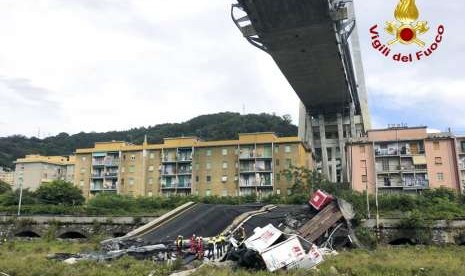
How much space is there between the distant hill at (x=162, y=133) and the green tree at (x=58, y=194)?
3346 centimetres

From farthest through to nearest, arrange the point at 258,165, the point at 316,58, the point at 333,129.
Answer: the point at 333,129, the point at 258,165, the point at 316,58

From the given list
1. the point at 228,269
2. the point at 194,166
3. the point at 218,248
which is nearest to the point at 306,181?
the point at 194,166

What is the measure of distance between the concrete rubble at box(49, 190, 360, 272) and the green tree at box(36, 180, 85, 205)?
32222 mm

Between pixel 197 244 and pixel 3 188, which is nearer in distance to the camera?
pixel 197 244

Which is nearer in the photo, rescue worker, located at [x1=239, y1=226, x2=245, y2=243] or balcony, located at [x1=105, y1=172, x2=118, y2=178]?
rescue worker, located at [x1=239, y1=226, x2=245, y2=243]

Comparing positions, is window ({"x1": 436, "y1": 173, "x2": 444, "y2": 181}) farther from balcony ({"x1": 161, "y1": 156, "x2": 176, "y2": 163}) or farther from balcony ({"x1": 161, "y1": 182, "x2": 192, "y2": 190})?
balcony ({"x1": 161, "y1": 156, "x2": 176, "y2": 163})

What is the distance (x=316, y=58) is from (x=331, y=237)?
26605 mm

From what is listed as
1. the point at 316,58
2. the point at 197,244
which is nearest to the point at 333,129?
the point at 316,58

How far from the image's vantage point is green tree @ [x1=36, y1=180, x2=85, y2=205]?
53906 mm

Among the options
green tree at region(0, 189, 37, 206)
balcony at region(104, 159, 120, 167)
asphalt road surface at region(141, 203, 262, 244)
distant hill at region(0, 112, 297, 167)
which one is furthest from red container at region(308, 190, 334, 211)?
distant hill at region(0, 112, 297, 167)

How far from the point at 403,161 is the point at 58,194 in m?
45.9

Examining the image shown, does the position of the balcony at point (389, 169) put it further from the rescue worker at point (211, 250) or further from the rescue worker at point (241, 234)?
the rescue worker at point (211, 250)

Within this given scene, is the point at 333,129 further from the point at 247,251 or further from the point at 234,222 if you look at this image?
the point at 247,251

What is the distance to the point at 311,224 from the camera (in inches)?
879
